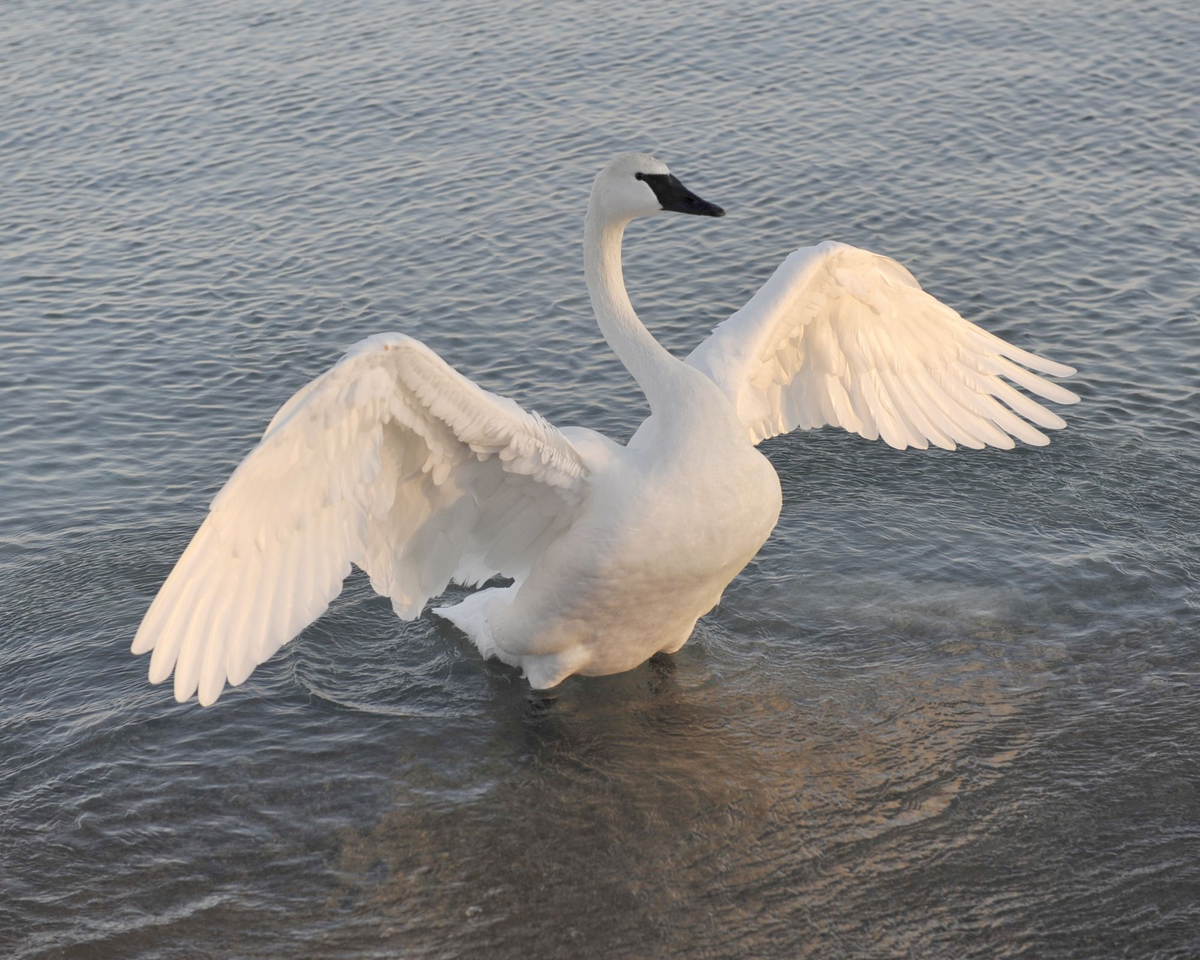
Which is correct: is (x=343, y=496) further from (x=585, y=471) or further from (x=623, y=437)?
(x=623, y=437)

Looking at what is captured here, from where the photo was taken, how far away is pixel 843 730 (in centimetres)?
892

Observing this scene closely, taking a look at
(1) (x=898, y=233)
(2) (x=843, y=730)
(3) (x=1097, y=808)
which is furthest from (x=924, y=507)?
(1) (x=898, y=233)

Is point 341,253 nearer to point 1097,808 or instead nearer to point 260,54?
point 260,54

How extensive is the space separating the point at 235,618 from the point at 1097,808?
16.4 ft

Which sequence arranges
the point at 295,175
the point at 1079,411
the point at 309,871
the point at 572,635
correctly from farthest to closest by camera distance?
the point at 295,175 < the point at 1079,411 < the point at 572,635 < the point at 309,871

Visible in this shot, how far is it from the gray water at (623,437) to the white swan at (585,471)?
43.4 inches

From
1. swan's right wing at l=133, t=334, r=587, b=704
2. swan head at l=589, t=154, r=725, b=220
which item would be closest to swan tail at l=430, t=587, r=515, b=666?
swan's right wing at l=133, t=334, r=587, b=704

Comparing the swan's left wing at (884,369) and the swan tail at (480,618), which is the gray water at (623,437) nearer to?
the swan tail at (480,618)

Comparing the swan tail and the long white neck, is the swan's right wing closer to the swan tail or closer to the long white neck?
the long white neck

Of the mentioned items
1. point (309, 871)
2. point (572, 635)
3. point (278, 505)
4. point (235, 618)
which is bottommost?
point (309, 871)

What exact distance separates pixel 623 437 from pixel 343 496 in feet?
16.5

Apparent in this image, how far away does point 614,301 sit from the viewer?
8.24 m

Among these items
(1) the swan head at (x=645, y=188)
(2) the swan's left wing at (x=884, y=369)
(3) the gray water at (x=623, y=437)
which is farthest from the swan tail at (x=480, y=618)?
(1) the swan head at (x=645, y=188)

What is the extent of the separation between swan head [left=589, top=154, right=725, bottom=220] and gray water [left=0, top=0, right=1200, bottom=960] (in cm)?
337
